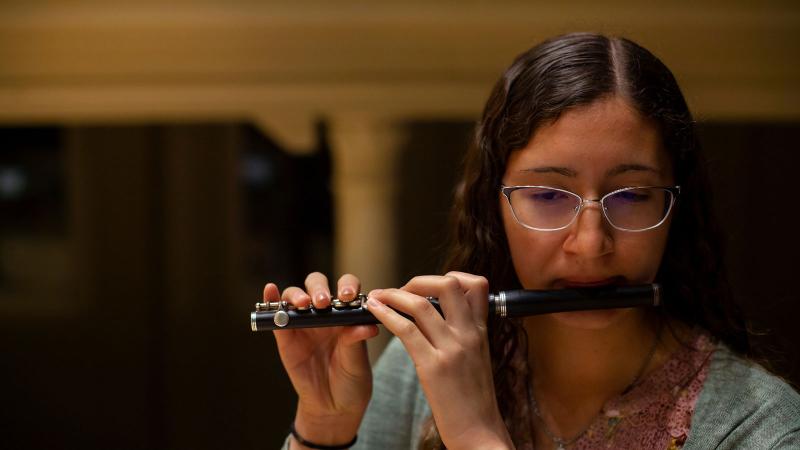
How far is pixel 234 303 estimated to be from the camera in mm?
2691

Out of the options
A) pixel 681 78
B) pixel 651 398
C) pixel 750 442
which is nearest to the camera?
pixel 750 442

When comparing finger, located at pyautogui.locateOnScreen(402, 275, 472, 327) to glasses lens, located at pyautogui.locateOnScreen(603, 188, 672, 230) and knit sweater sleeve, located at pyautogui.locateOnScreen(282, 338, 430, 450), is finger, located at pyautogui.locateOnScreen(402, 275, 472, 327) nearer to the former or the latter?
glasses lens, located at pyautogui.locateOnScreen(603, 188, 672, 230)

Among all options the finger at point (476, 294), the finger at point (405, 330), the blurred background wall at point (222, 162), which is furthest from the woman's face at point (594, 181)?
the blurred background wall at point (222, 162)

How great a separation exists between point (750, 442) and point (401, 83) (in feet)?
5.74

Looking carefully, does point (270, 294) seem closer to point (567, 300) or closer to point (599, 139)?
point (567, 300)

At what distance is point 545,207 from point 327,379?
51 cm

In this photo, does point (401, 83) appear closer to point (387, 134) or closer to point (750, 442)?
point (387, 134)

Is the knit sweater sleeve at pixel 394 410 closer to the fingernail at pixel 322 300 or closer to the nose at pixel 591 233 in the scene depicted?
the fingernail at pixel 322 300

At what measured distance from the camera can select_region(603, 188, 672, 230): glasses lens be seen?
1.26m

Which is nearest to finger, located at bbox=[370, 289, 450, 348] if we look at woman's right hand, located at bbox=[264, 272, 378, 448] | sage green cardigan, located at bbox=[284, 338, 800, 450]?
woman's right hand, located at bbox=[264, 272, 378, 448]

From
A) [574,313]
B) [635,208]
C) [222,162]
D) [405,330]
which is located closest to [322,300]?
[405,330]

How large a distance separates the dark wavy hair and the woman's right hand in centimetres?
14

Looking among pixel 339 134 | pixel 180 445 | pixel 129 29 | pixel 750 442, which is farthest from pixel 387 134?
pixel 750 442

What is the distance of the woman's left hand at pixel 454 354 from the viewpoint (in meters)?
1.19
